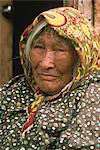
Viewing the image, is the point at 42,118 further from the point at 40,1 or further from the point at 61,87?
the point at 40,1

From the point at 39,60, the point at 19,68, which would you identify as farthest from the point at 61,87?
the point at 19,68

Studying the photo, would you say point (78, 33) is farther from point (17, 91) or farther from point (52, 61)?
point (17, 91)

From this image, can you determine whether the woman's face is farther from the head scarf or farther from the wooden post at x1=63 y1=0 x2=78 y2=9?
the wooden post at x1=63 y1=0 x2=78 y2=9

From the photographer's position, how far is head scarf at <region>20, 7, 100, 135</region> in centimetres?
266

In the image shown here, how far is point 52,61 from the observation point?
105 inches

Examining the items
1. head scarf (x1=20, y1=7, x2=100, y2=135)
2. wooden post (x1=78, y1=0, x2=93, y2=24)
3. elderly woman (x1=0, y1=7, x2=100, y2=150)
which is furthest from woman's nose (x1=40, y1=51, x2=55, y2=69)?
wooden post (x1=78, y1=0, x2=93, y2=24)

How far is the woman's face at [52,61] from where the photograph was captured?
8.79 ft

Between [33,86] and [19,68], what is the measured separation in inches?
49.9

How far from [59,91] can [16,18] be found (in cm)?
151

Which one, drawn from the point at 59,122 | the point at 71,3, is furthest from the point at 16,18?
the point at 59,122

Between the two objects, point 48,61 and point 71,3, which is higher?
point 71,3

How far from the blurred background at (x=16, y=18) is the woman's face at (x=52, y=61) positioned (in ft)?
2.26

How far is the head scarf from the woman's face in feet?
0.15

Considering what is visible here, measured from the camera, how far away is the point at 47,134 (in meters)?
2.62
